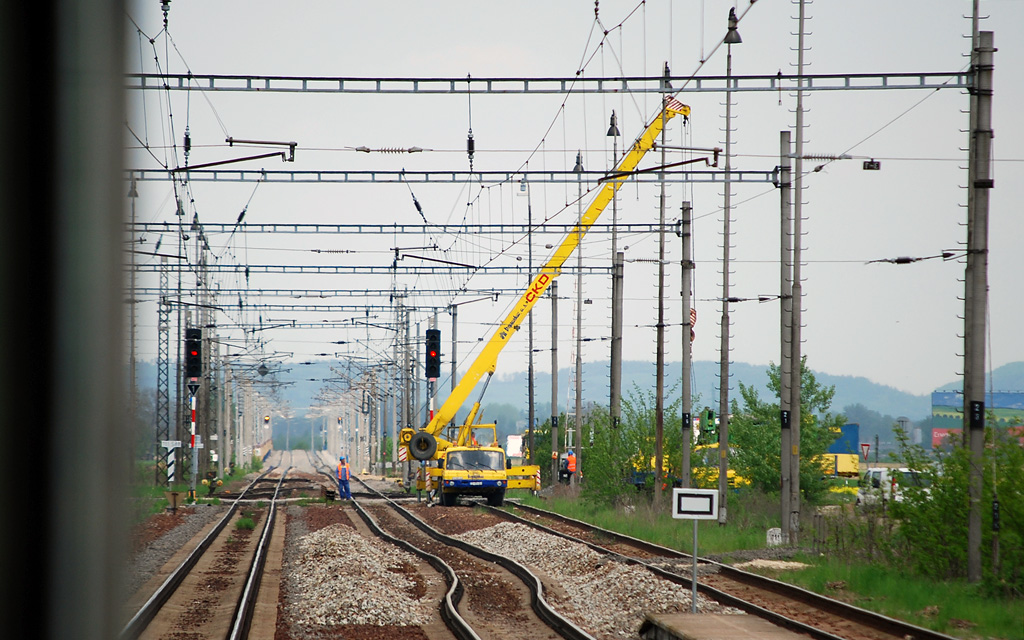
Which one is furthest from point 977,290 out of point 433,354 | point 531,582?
point 433,354

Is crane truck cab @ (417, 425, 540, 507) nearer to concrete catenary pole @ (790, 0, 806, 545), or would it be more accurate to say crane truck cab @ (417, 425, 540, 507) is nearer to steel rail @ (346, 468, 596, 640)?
steel rail @ (346, 468, 596, 640)

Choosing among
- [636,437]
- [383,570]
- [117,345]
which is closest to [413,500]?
[636,437]

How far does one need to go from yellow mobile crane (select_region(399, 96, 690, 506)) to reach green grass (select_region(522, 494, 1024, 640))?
7274 millimetres

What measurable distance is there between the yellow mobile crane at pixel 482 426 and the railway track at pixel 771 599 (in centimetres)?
1065

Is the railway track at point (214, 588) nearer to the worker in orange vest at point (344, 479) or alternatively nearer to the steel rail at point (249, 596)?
the steel rail at point (249, 596)

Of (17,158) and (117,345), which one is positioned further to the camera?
(117,345)

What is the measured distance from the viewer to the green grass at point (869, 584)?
46.5ft

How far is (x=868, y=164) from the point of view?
21500mm

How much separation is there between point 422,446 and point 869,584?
68.7ft

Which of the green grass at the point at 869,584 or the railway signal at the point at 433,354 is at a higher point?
the railway signal at the point at 433,354

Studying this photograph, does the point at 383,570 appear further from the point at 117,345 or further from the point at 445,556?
the point at 117,345

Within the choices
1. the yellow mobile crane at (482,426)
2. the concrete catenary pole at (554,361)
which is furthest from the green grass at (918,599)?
the concrete catenary pole at (554,361)

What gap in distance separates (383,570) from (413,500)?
1025 inches

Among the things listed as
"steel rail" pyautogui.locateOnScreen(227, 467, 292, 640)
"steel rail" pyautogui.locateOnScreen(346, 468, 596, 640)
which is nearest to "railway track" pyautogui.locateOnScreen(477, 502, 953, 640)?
"steel rail" pyautogui.locateOnScreen(346, 468, 596, 640)
